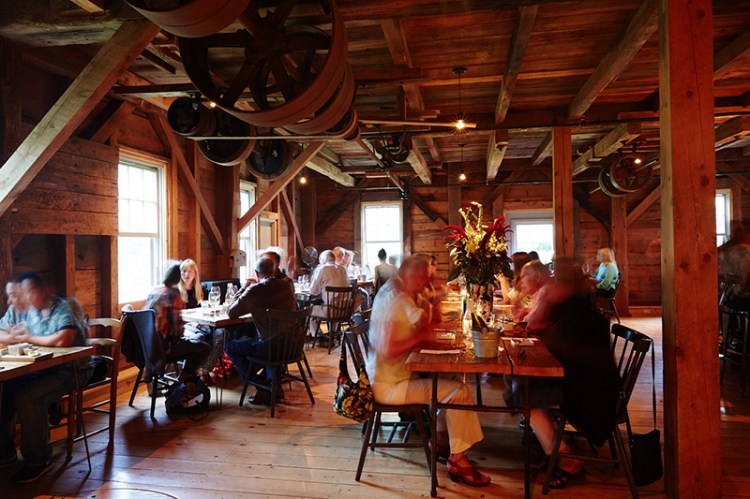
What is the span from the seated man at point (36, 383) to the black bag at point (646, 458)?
3718 millimetres

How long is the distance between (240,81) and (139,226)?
328cm

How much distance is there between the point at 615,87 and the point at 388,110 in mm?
2644

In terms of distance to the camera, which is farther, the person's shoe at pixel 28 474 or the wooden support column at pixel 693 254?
the person's shoe at pixel 28 474

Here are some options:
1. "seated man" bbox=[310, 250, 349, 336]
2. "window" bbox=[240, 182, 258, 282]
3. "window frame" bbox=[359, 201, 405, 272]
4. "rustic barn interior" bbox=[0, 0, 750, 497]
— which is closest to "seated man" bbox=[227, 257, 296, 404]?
"rustic barn interior" bbox=[0, 0, 750, 497]

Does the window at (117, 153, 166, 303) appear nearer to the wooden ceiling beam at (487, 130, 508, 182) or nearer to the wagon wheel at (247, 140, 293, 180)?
the wagon wheel at (247, 140, 293, 180)

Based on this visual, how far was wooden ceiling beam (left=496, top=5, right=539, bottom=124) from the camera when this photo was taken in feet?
10.7

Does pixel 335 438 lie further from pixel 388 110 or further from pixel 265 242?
pixel 265 242

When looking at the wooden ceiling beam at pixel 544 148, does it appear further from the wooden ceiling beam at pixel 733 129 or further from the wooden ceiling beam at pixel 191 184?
the wooden ceiling beam at pixel 191 184

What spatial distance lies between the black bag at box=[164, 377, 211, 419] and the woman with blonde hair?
1245 mm

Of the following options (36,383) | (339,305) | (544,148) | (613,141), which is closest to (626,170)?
(544,148)

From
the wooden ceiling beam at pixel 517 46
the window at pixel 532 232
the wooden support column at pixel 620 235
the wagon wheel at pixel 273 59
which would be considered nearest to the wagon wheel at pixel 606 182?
the wooden support column at pixel 620 235

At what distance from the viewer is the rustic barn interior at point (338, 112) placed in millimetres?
2693

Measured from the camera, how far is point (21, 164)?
3287 millimetres

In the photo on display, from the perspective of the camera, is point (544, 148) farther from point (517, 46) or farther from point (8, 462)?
point (8, 462)
